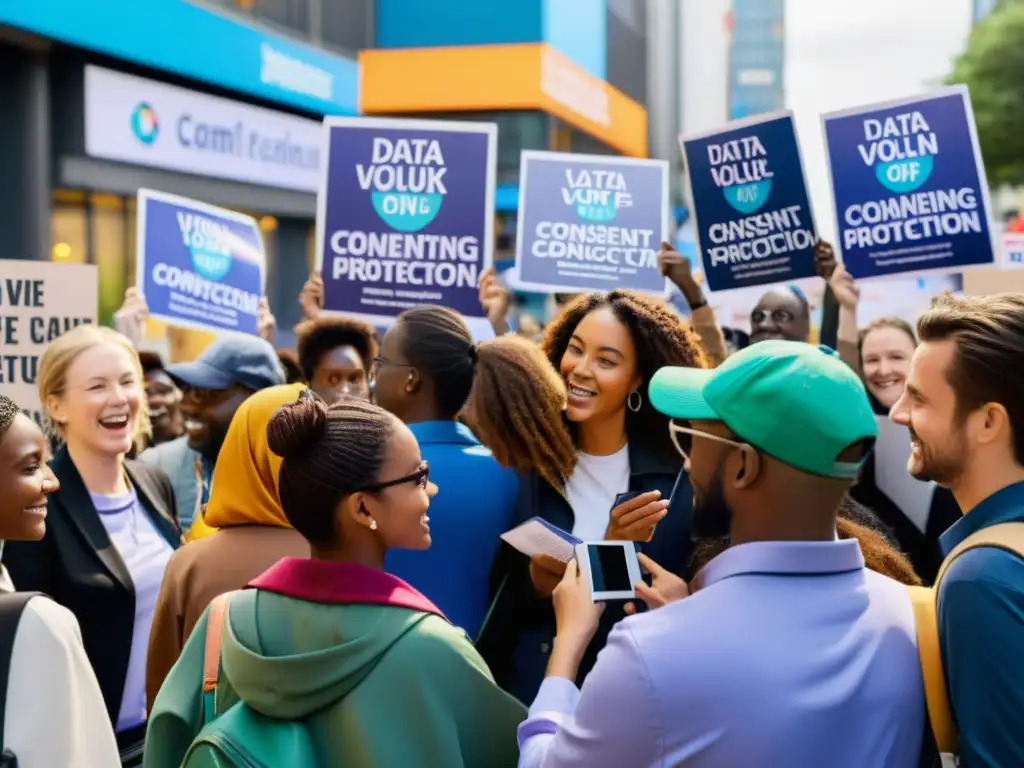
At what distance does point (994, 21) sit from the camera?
143 ft

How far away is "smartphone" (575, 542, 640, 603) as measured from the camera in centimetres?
241

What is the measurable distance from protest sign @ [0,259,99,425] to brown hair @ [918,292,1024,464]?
160 inches

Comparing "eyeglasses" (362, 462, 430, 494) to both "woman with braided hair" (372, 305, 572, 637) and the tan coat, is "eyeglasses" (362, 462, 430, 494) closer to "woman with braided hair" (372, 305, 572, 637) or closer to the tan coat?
the tan coat

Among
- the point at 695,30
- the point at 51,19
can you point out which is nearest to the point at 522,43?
the point at 51,19

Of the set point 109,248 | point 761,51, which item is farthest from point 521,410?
point 761,51

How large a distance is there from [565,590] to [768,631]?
544mm

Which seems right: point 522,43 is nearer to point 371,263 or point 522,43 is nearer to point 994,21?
point 371,263

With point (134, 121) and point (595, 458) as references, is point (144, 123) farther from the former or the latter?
point (595, 458)

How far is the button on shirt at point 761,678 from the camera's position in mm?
1945

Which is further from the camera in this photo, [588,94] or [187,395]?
[588,94]

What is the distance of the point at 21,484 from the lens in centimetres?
282

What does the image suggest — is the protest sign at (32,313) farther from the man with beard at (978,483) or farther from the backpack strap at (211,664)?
the man with beard at (978,483)

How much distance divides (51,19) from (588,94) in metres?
16.6

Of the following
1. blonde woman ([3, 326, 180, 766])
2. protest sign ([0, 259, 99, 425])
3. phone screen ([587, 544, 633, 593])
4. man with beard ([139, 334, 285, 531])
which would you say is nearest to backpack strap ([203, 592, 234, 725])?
phone screen ([587, 544, 633, 593])
